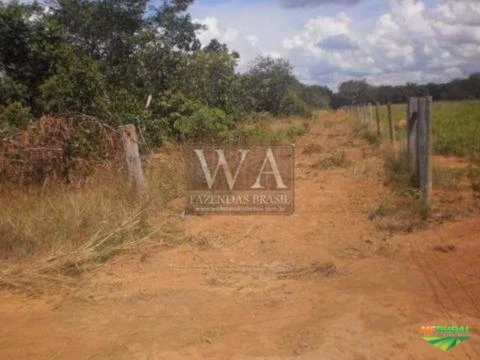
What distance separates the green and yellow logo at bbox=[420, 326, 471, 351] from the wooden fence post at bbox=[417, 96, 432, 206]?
2897 mm

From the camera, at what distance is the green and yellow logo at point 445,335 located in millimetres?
3035

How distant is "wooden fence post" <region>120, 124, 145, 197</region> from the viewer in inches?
237

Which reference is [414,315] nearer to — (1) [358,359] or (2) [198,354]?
(1) [358,359]

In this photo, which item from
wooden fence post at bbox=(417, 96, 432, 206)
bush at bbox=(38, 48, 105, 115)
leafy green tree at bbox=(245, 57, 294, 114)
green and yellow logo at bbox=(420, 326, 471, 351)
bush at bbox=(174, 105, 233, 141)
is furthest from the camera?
leafy green tree at bbox=(245, 57, 294, 114)

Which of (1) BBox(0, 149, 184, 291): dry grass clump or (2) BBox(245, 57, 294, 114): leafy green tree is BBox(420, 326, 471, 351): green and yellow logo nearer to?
(1) BBox(0, 149, 184, 291): dry grass clump

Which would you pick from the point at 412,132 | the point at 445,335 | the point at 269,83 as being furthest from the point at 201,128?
the point at 269,83

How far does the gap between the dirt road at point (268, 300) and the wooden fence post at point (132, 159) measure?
84cm

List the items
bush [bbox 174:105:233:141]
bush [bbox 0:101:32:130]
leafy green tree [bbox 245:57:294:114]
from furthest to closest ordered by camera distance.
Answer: leafy green tree [bbox 245:57:294:114] → bush [bbox 174:105:233:141] → bush [bbox 0:101:32:130]

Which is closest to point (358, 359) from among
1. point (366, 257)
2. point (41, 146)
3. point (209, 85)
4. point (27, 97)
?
point (366, 257)

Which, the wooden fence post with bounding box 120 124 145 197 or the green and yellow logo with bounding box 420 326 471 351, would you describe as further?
the wooden fence post with bounding box 120 124 145 197

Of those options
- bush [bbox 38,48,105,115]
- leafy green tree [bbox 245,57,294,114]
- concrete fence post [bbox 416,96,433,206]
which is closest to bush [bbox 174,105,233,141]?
bush [bbox 38,48,105,115]

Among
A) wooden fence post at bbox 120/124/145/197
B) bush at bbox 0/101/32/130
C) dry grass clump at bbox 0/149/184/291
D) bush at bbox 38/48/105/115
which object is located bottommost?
dry grass clump at bbox 0/149/184/291

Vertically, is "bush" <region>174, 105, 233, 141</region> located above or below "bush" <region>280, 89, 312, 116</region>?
below

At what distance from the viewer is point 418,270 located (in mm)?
4207
